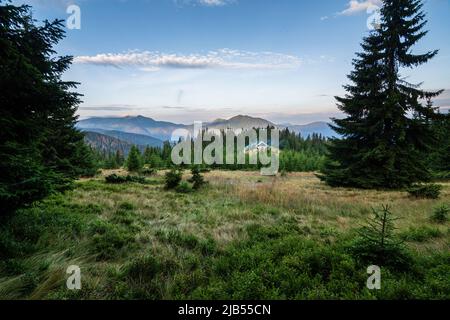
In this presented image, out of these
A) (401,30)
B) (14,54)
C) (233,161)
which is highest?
(401,30)

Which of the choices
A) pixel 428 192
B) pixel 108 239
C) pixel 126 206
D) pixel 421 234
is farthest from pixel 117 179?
pixel 428 192

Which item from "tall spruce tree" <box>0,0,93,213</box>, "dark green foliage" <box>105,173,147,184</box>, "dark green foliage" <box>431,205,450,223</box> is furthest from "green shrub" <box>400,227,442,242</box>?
Answer: "dark green foliage" <box>105,173,147,184</box>

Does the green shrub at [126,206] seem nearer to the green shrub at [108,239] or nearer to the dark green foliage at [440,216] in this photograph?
the green shrub at [108,239]

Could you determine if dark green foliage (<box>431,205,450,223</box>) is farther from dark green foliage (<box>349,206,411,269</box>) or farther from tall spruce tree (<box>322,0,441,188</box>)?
tall spruce tree (<box>322,0,441,188</box>)

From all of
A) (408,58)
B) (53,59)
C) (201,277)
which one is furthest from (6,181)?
(408,58)

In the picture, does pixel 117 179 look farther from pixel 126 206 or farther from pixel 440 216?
pixel 440 216

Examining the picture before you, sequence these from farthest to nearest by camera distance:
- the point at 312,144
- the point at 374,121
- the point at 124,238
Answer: the point at 312,144
the point at 374,121
the point at 124,238

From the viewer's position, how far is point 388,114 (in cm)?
1778

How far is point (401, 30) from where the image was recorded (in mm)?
18250

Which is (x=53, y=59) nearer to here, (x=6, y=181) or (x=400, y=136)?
(x=6, y=181)

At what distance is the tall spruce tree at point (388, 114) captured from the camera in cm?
1814

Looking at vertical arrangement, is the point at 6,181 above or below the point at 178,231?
above

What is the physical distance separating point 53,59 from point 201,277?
7.05 meters

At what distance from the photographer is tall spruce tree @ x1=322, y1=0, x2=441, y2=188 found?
714 inches
